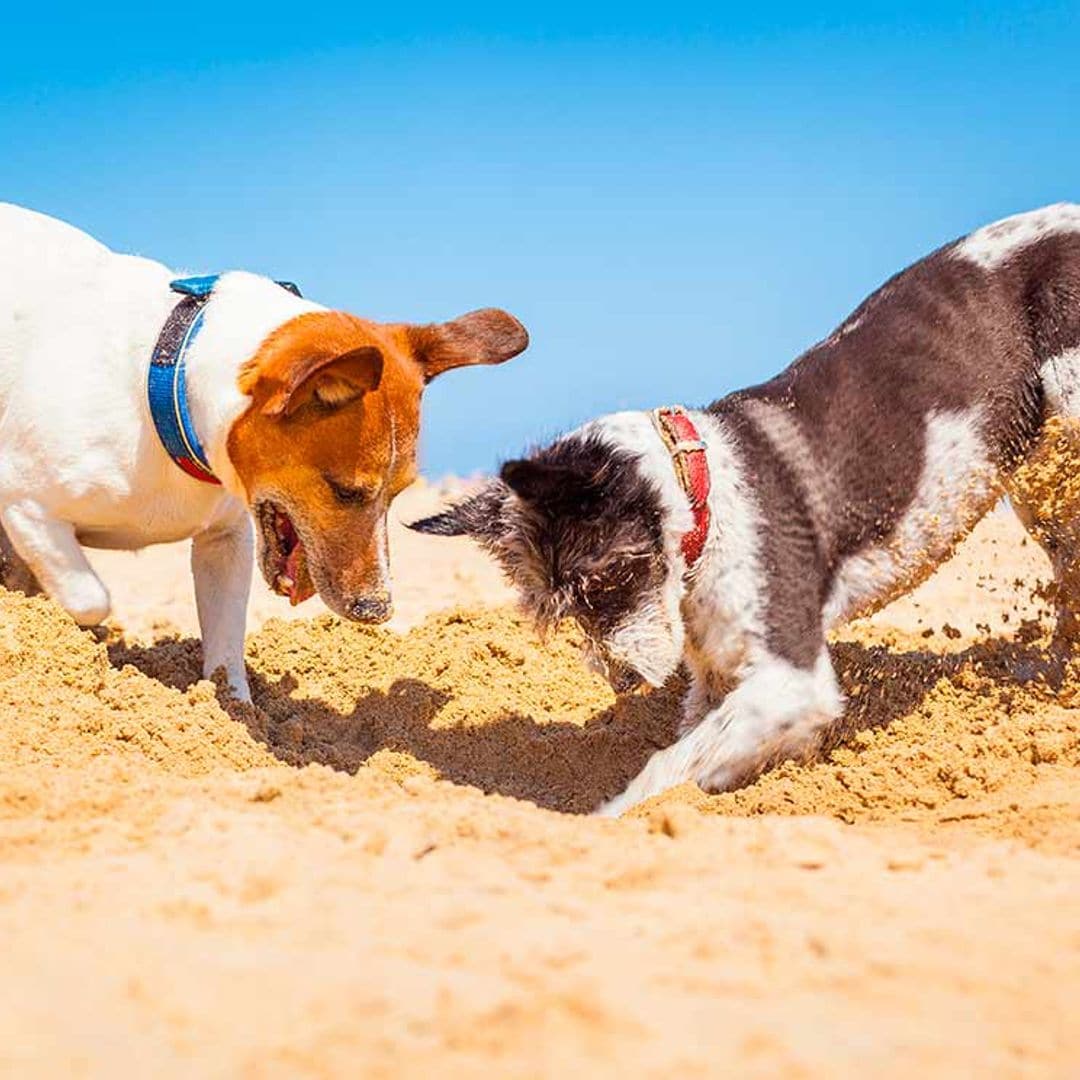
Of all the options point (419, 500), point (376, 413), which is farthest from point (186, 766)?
point (419, 500)

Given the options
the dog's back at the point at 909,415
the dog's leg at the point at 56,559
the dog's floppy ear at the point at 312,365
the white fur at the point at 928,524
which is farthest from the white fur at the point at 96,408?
the white fur at the point at 928,524

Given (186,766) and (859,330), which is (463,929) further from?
(859,330)

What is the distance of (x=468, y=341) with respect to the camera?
5078 millimetres

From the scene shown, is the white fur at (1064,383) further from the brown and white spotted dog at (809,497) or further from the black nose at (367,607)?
the black nose at (367,607)

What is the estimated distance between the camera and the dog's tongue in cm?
489

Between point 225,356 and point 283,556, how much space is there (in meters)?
0.75

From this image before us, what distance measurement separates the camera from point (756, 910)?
246 cm

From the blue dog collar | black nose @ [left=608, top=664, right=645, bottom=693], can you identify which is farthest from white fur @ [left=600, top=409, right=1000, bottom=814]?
the blue dog collar

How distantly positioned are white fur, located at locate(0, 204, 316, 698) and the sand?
1.24ft

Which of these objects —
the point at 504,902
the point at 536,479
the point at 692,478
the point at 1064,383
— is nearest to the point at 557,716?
the point at 692,478

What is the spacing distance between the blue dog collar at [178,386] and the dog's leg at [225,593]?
27.6 inches

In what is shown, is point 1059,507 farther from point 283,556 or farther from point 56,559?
point 56,559

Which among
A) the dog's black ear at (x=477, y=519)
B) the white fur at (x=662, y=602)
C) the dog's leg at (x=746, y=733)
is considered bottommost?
the dog's leg at (x=746, y=733)

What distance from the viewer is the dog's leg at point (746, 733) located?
4.71 meters
